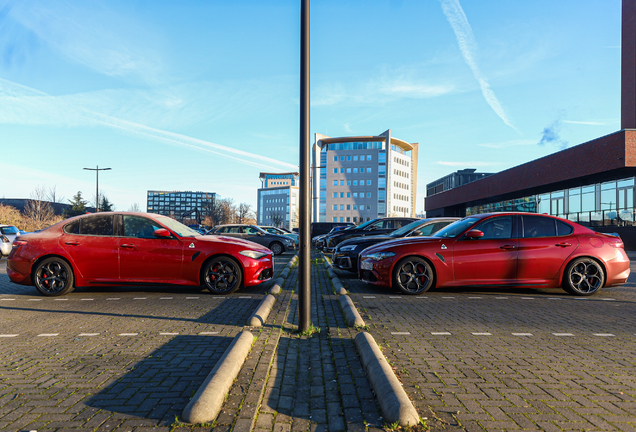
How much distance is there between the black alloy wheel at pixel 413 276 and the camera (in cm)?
805

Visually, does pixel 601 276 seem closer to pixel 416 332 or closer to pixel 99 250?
pixel 416 332

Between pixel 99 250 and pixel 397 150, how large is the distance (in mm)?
107702

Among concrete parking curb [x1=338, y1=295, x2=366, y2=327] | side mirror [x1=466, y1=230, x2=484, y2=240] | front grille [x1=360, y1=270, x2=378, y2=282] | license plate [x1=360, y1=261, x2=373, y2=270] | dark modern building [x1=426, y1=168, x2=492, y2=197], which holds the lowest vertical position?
concrete parking curb [x1=338, y1=295, x2=366, y2=327]

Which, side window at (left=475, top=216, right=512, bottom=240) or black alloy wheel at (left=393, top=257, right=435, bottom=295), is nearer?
black alloy wheel at (left=393, top=257, right=435, bottom=295)

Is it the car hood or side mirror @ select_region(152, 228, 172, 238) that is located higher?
side mirror @ select_region(152, 228, 172, 238)

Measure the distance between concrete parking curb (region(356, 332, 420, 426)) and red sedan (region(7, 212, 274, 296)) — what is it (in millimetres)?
4637

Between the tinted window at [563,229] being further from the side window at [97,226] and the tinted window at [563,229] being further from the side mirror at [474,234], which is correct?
the side window at [97,226]

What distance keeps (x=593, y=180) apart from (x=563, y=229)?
81.1 feet

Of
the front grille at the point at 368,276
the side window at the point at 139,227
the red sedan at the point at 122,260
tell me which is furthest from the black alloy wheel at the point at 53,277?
the front grille at the point at 368,276

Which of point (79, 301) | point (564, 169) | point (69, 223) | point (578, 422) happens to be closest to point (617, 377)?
point (578, 422)

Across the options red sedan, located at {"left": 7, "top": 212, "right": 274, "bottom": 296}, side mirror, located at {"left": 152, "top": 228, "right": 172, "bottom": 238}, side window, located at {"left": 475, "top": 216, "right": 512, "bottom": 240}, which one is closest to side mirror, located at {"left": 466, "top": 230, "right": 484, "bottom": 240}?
side window, located at {"left": 475, "top": 216, "right": 512, "bottom": 240}

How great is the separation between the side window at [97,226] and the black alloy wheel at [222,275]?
6.75 ft

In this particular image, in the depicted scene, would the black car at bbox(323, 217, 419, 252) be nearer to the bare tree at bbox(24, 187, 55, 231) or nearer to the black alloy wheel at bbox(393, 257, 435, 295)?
the black alloy wheel at bbox(393, 257, 435, 295)

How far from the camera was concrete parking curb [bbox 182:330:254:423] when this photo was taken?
9.08ft
